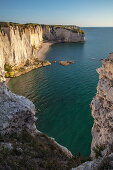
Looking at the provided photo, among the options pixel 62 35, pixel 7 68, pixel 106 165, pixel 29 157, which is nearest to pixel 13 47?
pixel 7 68

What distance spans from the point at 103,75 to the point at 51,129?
14.5m

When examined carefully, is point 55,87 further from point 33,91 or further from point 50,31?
point 50,31

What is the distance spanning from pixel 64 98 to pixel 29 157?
24510mm

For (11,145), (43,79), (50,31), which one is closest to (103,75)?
(11,145)

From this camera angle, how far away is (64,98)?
32688 millimetres

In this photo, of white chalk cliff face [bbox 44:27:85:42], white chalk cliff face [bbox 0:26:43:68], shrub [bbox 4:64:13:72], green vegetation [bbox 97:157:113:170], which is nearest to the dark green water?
shrub [bbox 4:64:13:72]

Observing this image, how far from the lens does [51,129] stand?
23.2 m

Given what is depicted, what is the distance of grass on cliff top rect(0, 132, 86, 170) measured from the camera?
740 cm

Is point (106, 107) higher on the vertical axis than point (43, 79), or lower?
higher

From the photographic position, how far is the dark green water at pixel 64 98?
22.0 metres

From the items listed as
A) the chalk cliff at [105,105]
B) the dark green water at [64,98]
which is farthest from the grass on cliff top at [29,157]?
the dark green water at [64,98]

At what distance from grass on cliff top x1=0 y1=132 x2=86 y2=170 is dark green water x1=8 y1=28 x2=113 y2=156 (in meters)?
10.9

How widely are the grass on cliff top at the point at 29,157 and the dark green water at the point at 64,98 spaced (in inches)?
429

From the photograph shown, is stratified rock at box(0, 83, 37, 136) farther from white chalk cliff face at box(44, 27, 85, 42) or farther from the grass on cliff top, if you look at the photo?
white chalk cliff face at box(44, 27, 85, 42)
